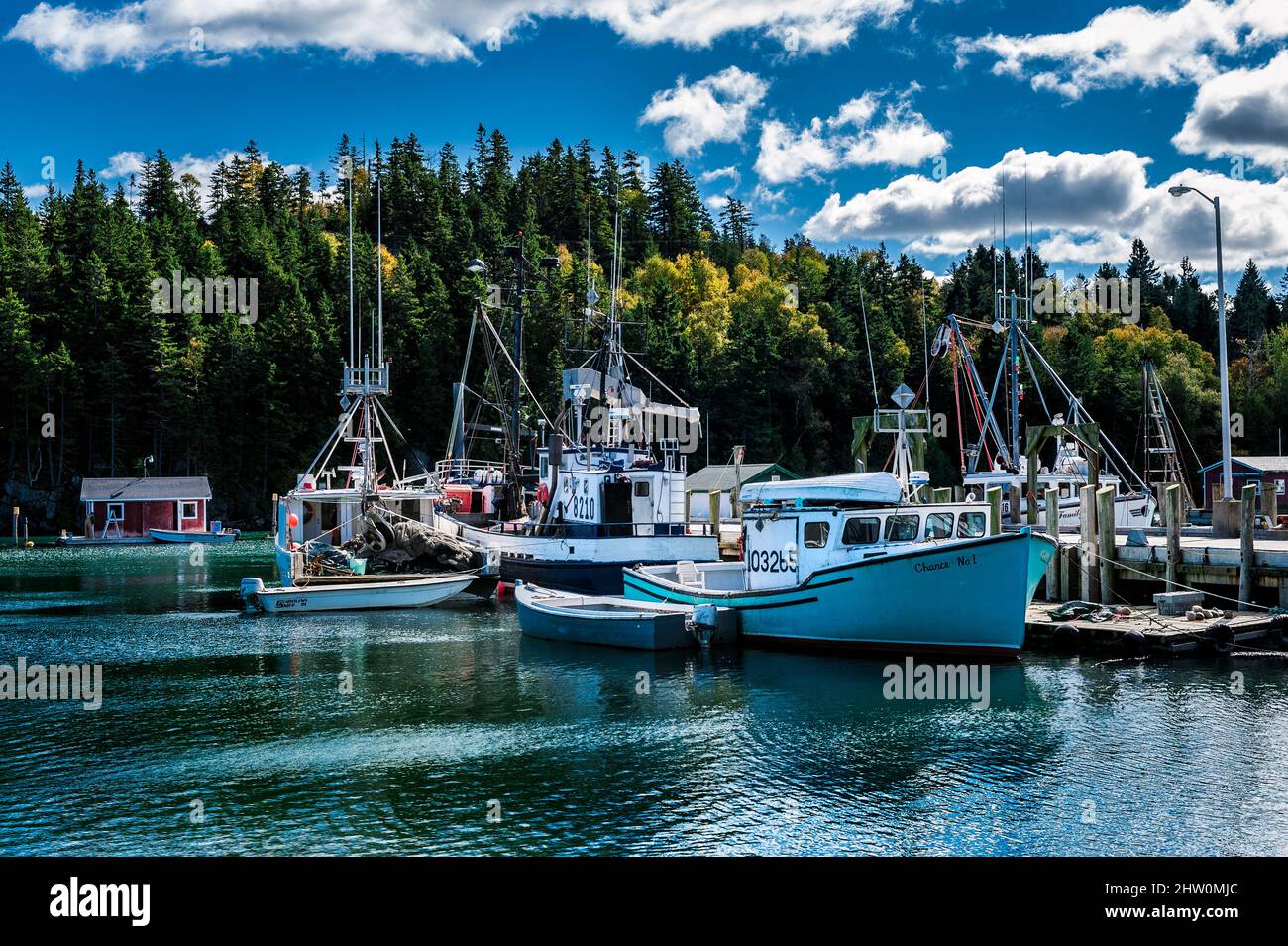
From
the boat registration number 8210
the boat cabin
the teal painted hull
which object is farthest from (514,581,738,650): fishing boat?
the boat cabin

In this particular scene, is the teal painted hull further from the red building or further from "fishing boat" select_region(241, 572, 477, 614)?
the red building

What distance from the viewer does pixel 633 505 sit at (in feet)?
129

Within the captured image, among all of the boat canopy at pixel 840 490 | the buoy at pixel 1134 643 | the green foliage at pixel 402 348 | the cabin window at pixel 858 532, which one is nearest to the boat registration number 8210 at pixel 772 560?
the boat canopy at pixel 840 490

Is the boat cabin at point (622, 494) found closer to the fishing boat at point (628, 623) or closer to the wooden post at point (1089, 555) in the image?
the fishing boat at point (628, 623)

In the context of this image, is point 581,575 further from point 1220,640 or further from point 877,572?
point 1220,640

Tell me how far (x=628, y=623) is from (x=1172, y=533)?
15.0 metres

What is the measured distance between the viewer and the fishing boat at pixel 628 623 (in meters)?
28.4

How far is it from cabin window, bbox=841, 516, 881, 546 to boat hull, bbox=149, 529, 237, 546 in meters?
60.0

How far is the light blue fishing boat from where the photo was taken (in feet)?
80.5

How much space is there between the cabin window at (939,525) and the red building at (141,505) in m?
68.3

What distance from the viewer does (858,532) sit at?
26812 mm
